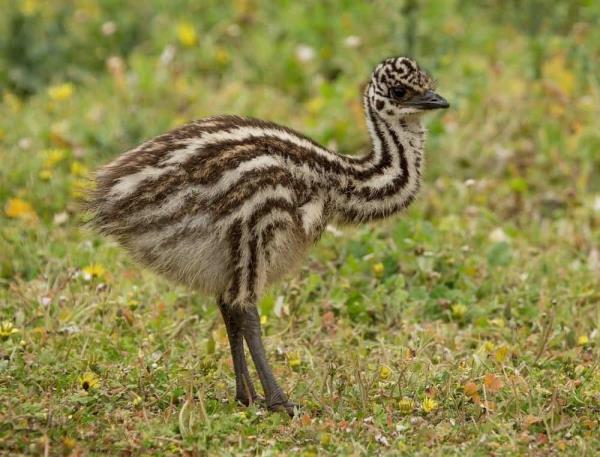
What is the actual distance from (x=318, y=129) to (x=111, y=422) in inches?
182

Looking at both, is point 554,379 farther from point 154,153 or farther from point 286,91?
point 286,91

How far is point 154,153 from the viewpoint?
565cm

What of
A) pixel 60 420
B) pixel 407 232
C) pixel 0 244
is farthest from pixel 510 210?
pixel 60 420

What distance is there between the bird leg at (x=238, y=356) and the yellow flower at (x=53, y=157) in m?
3.15

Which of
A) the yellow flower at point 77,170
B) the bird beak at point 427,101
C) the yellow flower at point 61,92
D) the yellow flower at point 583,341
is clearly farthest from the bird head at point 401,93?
the yellow flower at point 61,92

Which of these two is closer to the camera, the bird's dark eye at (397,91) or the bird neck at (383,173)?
the bird neck at (383,173)

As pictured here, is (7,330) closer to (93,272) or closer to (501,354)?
(93,272)

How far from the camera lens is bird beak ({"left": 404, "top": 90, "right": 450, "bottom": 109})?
6344 mm

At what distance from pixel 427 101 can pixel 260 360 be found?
5.78 ft

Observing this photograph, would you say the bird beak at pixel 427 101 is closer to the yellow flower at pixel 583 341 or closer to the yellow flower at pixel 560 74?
the yellow flower at pixel 583 341

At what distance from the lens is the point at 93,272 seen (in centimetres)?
712

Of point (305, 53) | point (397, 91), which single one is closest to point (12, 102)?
point (305, 53)

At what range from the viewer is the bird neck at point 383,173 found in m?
6.15

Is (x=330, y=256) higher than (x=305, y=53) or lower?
lower
